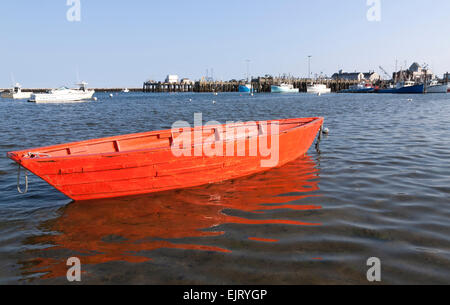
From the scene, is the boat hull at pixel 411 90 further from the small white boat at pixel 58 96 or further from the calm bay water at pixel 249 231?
the calm bay water at pixel 249 231

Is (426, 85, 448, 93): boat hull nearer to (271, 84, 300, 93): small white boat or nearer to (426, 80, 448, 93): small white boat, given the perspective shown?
(426, 80, 448, 93): small white boat

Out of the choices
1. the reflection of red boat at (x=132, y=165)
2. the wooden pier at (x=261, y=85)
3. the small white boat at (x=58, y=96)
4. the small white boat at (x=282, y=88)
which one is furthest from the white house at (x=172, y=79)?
the reflection of red boat at (x=132, y=165)

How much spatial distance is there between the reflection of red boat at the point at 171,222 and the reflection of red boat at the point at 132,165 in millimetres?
222

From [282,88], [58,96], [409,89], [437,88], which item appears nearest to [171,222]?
[58,96]

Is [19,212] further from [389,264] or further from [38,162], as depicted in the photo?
[389,264]

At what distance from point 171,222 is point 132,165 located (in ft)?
4.90

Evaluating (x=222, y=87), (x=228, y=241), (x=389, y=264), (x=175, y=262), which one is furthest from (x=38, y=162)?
(x=222, y=87)

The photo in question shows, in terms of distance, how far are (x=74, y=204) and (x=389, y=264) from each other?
543 centimetres

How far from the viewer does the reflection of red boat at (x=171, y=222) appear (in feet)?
13.2

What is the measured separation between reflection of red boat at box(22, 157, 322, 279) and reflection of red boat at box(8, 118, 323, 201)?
222 mm

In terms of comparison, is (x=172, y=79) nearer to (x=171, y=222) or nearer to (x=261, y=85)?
(x=261, y=85)

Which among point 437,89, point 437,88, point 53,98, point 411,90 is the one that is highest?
point 437,88

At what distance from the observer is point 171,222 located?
491cm

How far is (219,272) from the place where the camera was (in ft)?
11.5
